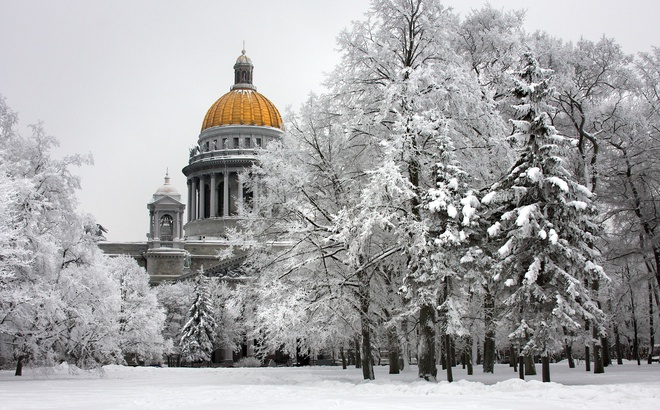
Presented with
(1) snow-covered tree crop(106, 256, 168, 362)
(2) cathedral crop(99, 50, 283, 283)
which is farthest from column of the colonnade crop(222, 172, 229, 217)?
(1) snow-covered tree crop(106, 256, 168, 362)

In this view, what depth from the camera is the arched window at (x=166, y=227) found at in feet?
361

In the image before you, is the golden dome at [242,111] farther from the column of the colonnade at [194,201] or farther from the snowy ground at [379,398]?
the snowy ground at [379,398]

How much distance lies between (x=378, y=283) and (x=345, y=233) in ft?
16.9

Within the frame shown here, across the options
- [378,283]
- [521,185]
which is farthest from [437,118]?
[378,283]

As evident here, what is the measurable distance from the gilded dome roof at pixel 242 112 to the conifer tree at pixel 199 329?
187 ft

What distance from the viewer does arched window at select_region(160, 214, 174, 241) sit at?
4331 inches

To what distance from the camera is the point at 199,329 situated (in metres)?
73.4

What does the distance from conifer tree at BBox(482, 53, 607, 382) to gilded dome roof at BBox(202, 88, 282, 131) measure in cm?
10597

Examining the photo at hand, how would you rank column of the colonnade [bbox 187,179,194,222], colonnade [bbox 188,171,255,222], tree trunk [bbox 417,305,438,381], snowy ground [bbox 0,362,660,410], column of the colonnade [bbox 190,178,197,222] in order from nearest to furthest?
snowy ground [bbox 0,362,660,410] → tree trunk [bbox 417,305,438,381] → colonnade [bbox 188,171,255,222] → column of the colonnade [bbox 190,178,197,222] → column of the colonnade [bbox 187,179,194,222]

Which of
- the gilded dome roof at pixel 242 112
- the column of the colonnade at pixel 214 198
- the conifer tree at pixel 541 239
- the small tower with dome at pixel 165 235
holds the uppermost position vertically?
the gilded dome roof at pixel 242 112

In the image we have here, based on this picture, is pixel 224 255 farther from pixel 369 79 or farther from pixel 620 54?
pixel 620 54

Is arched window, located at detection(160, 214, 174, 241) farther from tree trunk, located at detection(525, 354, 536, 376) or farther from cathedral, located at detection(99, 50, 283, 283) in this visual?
tree trunk, located at detection(525, 354, 536, 376)

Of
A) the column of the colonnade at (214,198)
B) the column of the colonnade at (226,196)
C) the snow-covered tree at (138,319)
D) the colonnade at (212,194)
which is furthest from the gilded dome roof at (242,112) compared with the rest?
the snow-covered tree at (138,319)

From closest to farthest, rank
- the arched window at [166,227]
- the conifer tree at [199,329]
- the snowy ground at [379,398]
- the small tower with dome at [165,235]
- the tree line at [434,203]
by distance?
the snowy ground at [379,398], the tree line at [434,203], the conifer tree at [199,329], the small tower with dome at [165,235], the arched window at [166,227]
